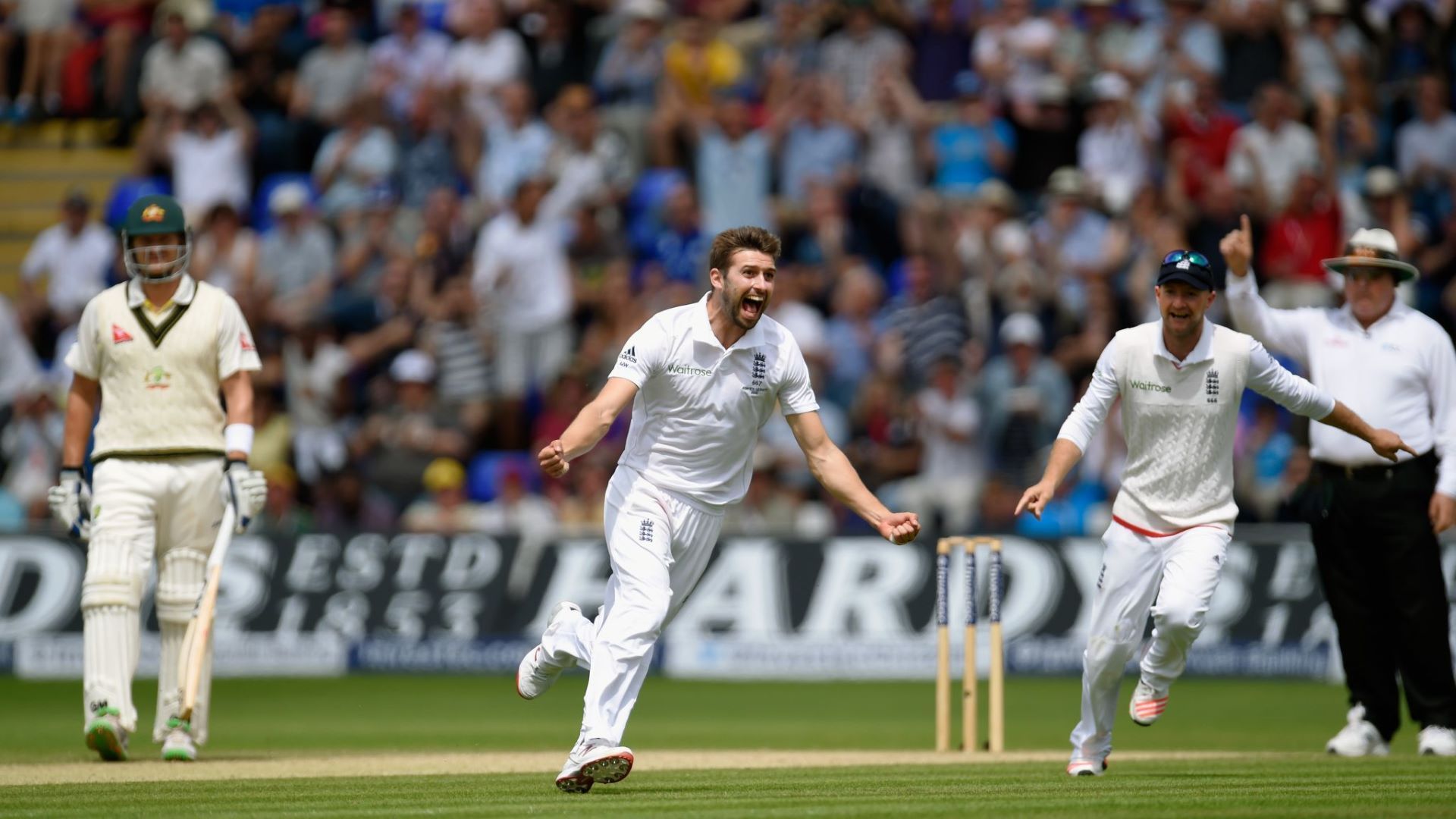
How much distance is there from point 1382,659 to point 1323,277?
736 centimetres

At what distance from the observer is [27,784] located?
877 cm

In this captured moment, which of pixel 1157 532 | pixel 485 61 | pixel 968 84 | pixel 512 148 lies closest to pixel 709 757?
pixel 1157 532

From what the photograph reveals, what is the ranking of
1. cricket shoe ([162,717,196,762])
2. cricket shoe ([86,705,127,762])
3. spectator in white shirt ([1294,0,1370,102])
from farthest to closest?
spectator in white shirt ([1294,0,1370,102]) < cricket shoe ([162,717,196,762]) < cricket shoe ([86,705,127,762])

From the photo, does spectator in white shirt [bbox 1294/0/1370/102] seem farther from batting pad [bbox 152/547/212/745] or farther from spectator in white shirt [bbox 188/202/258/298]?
batting pad [bbox 152/547/212/745]

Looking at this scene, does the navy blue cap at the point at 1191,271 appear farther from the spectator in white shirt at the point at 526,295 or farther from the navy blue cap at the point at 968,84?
the navy blue cap at the point at 968,84

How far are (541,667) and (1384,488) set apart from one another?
14.7ft

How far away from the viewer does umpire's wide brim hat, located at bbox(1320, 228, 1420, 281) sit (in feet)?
34.1

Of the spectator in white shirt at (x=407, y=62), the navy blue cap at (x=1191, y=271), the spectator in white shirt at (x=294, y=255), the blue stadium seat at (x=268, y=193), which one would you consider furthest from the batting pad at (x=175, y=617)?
the spectator in white shirt at (x=407, y=62)

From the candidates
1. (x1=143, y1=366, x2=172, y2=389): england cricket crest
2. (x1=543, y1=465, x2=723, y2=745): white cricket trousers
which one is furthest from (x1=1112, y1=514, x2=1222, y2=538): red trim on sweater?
(x1=143, y1=366, x2=172, y2=389): england cricket crest

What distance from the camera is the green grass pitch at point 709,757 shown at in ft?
25.1

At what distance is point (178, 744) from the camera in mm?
9969

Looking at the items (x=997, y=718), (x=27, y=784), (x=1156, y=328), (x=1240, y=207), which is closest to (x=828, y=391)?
(x=1240, y=207)

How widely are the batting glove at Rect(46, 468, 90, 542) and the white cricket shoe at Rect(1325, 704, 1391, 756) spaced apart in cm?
634

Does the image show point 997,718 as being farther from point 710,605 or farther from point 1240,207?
point 1240,207
